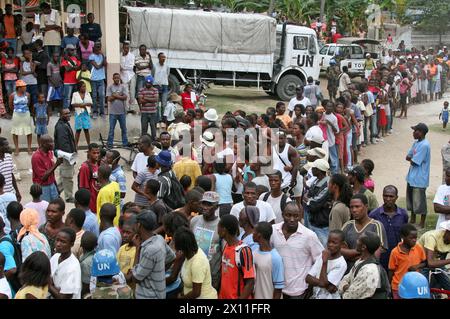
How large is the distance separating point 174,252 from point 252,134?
14.8 ft

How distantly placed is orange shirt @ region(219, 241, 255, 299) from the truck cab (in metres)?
16.3

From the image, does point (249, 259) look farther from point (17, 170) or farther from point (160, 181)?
point (17, 170)

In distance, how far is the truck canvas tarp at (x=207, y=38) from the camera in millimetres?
20594

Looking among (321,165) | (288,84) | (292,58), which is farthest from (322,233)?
(292,58)

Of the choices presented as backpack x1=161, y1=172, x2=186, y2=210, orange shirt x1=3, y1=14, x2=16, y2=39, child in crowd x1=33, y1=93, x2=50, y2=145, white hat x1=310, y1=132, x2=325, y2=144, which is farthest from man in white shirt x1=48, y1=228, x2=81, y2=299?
orange shirt x1=3, y1=14, x2=16, y2=39

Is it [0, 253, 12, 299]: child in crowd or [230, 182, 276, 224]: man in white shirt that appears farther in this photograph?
[230, 182, 276, 224]: man in white shirt

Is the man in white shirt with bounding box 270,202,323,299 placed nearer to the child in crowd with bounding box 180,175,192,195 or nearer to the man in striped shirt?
the child in crowd with bounding box 180,175,192,195

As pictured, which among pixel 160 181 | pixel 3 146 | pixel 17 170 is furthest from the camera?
pixel 17 170

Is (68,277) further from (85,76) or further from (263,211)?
(85,76)

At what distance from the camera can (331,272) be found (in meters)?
6.01

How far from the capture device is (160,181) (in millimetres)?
8203

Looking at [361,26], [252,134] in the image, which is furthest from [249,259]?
[361,26]

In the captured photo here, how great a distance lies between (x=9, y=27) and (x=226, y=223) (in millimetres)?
11077

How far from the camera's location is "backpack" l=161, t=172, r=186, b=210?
8195 millimetres
